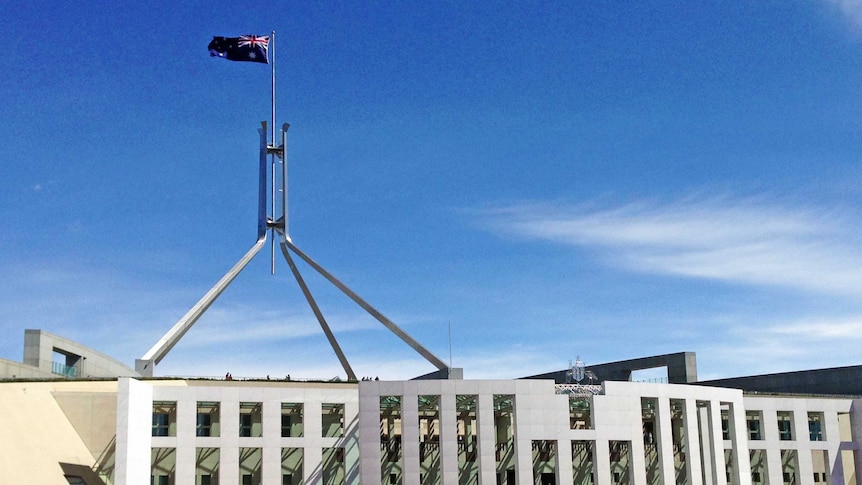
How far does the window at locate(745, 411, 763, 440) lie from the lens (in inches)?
2279

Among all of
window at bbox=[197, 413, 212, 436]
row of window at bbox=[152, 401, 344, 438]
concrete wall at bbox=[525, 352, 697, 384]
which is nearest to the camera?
row of window at bbox=[152, 401, 344, 438]

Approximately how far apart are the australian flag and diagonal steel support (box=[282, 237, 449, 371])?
11.5 meters

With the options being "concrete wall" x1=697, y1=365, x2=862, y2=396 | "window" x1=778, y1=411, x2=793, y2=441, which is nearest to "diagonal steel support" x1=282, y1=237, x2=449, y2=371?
"window" x1=778, y1=411, x2=793, y2=441

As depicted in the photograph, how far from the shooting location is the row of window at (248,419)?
47031 mm

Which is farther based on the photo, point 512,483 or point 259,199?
point 259,199

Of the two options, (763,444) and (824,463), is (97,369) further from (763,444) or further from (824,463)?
(824,463)

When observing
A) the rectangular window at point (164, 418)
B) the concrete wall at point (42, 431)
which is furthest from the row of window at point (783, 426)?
the concrete wall at point (42, 431)

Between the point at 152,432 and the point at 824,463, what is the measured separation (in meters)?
38.3

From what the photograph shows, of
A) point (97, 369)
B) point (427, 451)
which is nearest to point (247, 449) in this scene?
point (427, 451)

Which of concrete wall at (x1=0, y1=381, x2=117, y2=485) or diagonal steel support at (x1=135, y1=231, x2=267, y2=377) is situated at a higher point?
diagonal steel support at (x1=135, y1=231, x2=267, y2=377)

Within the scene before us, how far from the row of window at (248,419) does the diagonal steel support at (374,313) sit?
6.89m

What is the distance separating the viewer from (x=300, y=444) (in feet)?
154

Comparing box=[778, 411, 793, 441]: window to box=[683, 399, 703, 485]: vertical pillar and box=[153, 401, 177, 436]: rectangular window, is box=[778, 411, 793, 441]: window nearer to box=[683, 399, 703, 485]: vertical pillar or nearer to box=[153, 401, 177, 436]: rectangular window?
box=[683, 399, 703, 485]: vertical pillar

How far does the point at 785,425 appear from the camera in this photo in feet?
200
